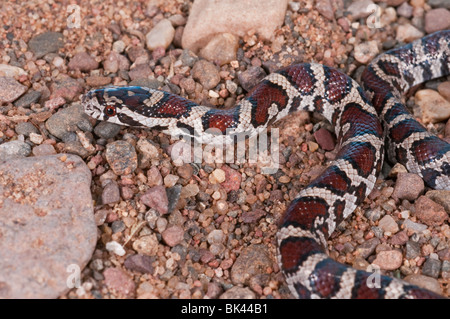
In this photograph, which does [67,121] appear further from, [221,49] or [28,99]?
[221,49]

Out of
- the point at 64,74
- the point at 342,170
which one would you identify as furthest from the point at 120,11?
the point at 342,170

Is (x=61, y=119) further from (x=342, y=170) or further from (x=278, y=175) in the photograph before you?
(x=342, y=170)

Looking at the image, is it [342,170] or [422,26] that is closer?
[342,170]

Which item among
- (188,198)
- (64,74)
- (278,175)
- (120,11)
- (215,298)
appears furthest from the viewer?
(120,11)

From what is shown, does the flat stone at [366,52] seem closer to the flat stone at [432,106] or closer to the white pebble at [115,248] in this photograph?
the flat stone at [432,106]

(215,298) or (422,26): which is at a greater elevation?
(422,26)

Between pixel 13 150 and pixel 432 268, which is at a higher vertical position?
pixel 13 150

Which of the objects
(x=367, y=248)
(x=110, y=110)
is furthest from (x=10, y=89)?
(x=367, y=248)
